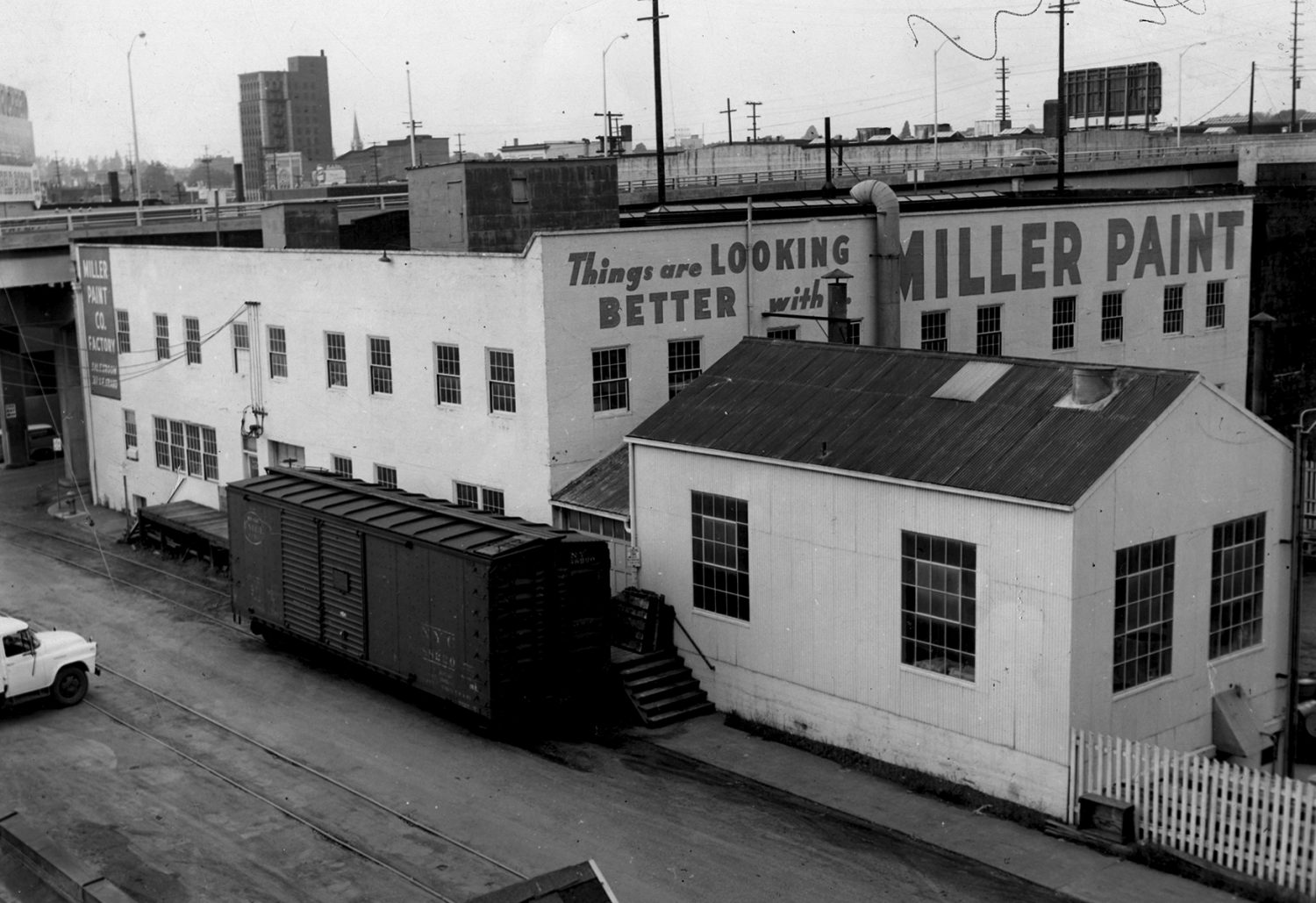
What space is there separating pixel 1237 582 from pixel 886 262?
514 inches

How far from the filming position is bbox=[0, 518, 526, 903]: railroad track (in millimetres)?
18234

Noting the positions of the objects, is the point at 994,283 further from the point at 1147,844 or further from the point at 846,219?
the point at 1147,844

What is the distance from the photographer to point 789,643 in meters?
23.1

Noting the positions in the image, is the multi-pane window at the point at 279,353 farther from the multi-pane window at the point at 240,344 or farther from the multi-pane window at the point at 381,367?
the multi-pane window at the point at 381,367

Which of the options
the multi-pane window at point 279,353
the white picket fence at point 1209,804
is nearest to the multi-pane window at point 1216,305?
the white picket fence at point 1209,804

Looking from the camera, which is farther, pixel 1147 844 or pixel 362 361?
pixel 362 361

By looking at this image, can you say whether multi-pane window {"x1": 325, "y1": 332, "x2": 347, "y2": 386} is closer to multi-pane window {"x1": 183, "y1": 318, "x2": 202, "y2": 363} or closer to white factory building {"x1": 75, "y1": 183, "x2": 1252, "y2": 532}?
white factory building {"x1": 75, "y1": 183, "x2": 1252, "y2": 532}

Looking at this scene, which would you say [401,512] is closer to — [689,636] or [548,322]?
[548,322]

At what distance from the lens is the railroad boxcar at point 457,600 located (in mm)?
22516

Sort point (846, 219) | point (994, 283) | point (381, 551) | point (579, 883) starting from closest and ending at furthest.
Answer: point (579, 883) → point (381, 551) → point (846, 219) → point (994, 283)

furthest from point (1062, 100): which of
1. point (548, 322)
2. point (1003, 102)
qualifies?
point (1003, 102)

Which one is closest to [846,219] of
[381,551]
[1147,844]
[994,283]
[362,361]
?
[994,283]

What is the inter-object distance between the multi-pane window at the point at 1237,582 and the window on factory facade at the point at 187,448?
89.2ft

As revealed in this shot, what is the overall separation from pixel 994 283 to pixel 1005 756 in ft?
57.5
